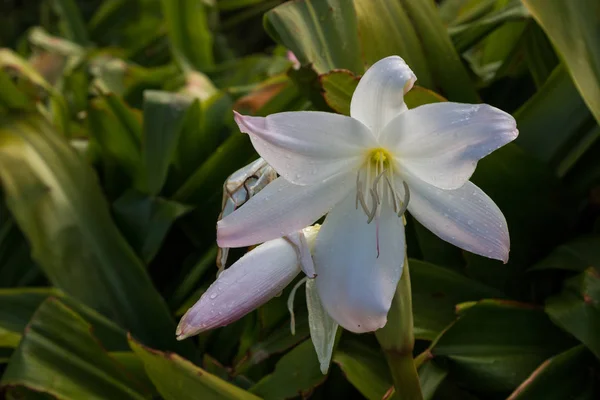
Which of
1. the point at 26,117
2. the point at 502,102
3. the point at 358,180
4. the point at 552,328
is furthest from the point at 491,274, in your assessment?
the point at 26,117

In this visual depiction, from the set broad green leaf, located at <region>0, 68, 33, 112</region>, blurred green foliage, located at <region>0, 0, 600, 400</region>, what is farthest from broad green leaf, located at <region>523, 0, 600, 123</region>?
broad green leaf, located at <region>0, 68, 33, 112</region>

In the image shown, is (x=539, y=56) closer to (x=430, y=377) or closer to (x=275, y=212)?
(x=430, y=377)

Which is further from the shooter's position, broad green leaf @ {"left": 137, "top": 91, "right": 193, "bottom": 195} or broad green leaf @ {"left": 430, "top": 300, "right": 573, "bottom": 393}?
broad green leaf @ {"left": 137, "top": 91, "right": 193, "bottom": 195}

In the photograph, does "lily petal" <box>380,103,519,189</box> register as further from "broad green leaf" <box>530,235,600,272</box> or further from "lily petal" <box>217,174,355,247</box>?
"broad green leaf" <box>530,235,600,272</box>

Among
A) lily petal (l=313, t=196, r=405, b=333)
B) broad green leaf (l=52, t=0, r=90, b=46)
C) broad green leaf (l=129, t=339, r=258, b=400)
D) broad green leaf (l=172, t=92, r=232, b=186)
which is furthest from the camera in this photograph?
broad green leaf (l=52, t=0, r=90, b=46)

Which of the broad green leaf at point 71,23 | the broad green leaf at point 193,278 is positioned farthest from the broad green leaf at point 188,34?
the broad green leaf at point 193,278

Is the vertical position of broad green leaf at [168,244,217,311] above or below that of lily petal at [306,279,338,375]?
below

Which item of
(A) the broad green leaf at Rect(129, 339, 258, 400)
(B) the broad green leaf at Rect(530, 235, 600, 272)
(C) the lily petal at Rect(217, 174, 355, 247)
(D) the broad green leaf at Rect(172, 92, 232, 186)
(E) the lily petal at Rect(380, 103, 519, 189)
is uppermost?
(E) the lily petal at Rect(380, 103, 519, 189)
